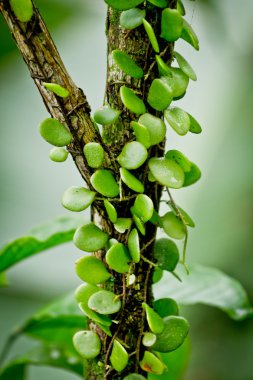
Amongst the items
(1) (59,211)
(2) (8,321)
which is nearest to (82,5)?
(1) (59,211)

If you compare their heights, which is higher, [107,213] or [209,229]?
[107,213]

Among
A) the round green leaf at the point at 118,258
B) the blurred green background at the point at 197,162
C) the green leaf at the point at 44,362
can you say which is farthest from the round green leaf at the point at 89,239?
the blurred green background at the point at 197,162

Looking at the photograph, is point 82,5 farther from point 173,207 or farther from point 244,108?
point 173,207

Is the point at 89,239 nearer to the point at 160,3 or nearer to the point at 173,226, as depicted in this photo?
the point at 173,226

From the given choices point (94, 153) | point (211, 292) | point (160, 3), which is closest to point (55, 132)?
point (94, 153)

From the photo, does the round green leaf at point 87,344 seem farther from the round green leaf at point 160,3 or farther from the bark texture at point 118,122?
the round green leaf at point 160,3
